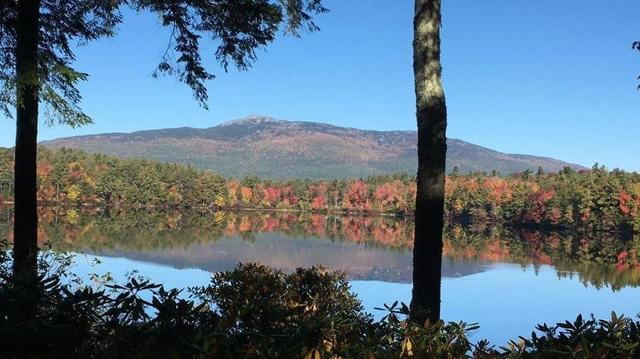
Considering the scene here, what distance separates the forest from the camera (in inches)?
3206

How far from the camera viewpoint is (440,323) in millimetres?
2912

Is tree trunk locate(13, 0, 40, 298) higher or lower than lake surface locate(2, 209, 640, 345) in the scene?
higher

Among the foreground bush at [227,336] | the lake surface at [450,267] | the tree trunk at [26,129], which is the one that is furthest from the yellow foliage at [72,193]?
the foreground bush at [227,336]

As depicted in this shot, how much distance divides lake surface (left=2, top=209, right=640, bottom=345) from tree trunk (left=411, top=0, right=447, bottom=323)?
10.2m

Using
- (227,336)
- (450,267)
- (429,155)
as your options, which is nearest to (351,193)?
(450,267)

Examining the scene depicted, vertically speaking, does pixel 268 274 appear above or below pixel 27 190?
below

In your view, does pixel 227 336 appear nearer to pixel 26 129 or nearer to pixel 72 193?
pixel 26 129

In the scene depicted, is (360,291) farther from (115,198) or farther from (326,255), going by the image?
(115,198)

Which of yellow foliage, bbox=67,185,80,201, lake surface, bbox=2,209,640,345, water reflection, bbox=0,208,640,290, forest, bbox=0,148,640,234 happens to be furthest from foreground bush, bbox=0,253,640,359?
yellow foliage, bbox=67,185,80,201

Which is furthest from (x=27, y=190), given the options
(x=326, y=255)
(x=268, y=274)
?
(x=326, y=255)

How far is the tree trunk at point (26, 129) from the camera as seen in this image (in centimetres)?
716

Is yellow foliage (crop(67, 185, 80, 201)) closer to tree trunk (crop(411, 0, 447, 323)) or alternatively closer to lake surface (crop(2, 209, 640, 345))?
lake surface (crop(2, 209, 640, 345))

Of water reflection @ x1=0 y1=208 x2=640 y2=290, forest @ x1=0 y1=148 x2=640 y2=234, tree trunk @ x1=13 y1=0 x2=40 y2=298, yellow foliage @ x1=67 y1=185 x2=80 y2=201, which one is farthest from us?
yellow foliage @ x1=67 y1=185 x2=80 y2=201

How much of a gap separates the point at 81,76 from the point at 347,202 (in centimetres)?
13390
